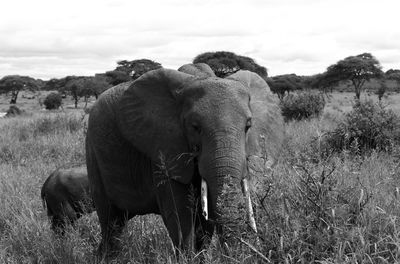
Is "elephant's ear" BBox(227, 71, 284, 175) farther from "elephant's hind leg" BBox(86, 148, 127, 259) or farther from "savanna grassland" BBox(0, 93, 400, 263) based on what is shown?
"elephant's hind leg" BBox(86, 148, 127, 259)

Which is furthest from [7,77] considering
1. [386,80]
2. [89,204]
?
[89,204]

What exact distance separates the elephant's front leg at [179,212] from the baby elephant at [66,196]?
2062mm

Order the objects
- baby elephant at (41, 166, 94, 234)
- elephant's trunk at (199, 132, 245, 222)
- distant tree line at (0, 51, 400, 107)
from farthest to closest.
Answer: distant tree line at (0, 51, 400, 107), baby elephant at (41, 166, 94, 234), elephant's trunk at (199, 132, 245, 222)

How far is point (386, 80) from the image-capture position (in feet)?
135

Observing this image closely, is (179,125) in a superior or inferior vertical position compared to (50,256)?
superior

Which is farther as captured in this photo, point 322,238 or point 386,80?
point 386,80

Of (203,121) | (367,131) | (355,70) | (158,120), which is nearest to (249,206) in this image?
(203,121)

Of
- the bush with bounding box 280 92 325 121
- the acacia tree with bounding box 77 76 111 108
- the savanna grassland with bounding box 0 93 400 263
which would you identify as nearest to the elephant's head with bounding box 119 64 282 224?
the savanna grassland with bounding box 0 93 400 263

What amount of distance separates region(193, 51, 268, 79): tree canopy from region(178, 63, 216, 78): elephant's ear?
21.5 m

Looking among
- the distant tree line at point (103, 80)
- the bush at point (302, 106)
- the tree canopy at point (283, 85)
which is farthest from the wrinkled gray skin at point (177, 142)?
the tree canopy at point (283, 85)

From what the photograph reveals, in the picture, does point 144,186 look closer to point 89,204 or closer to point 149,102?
point 149,102

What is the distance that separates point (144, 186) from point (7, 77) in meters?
52.6

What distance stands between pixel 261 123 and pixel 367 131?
4.60 m

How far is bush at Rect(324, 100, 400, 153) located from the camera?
7.70 meters
